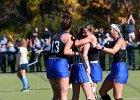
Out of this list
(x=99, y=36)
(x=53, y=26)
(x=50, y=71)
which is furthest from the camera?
(x=53, y=26)

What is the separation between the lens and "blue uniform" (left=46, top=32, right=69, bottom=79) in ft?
36.8

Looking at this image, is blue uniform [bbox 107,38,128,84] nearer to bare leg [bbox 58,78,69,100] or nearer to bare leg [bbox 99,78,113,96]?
bare leg [bbox 99,78,113,96]

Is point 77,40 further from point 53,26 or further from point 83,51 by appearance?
point 53,26

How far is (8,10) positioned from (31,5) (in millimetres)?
3243

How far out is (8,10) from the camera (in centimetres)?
4647

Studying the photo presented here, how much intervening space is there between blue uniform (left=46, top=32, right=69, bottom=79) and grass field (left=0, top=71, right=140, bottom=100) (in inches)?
188

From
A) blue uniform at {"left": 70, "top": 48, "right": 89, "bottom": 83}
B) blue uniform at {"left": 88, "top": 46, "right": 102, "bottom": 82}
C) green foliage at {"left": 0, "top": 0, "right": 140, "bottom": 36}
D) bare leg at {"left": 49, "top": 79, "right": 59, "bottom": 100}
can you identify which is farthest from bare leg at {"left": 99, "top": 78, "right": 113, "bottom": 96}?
green foliage at {"left": 0, "top": 0, "right": 140, "bottom": 36}

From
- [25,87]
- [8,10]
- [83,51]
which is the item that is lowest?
[25,87]

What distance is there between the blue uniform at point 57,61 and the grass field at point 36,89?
188 inches

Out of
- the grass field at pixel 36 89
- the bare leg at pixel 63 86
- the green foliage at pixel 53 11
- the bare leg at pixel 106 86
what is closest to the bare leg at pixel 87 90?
the bare leg at pixel 106 86

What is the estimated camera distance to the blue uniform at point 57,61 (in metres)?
11.2

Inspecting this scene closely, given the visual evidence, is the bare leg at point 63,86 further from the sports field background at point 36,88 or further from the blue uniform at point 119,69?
the sports field background at point 36,88

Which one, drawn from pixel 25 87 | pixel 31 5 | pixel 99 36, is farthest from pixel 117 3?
pixel 25 87

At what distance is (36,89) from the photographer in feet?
61.4
